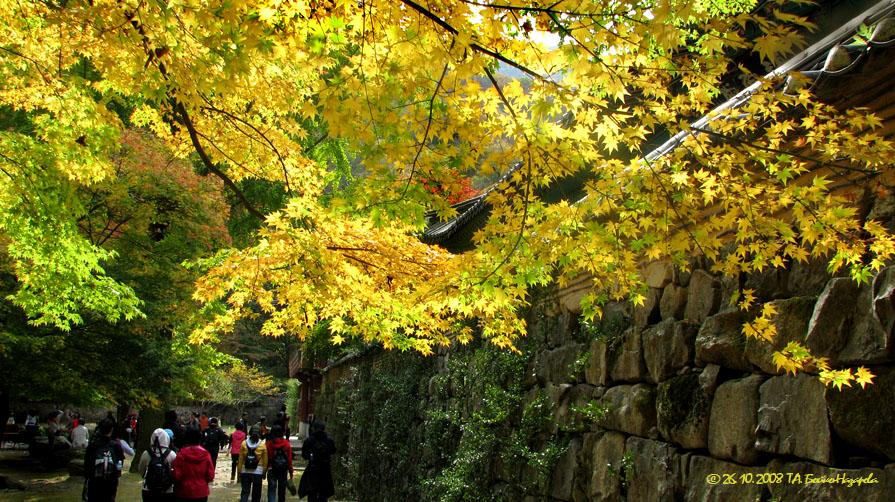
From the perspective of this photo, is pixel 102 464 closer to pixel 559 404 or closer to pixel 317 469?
pixel 317 469

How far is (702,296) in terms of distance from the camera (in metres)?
4.17

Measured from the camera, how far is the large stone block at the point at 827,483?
2.75m

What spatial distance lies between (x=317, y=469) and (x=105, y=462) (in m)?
2.83

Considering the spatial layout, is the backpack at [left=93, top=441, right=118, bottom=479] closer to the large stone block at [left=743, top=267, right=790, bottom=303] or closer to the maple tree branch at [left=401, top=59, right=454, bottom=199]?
the maple tree branch at [left=401, top=59, right=454, bottom=199]

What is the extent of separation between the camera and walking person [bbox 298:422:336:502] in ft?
28.4

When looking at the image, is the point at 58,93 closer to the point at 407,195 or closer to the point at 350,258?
the point at 350,258

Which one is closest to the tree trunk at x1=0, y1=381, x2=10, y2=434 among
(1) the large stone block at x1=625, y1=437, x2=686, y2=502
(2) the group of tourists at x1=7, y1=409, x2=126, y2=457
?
(2) the group of tourists at x1=7, y1=409, x2=126, y2=457

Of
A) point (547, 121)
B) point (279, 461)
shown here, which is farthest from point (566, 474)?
point (279, 461)

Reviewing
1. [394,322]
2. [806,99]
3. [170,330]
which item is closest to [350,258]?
[394,322]

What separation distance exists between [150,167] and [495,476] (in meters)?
9.07

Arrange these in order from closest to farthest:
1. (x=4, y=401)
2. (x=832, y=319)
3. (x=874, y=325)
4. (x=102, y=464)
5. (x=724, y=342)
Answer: (x=874, y=325)
(x=832, y=319)
(x=724, y=342)
(x=102, y=464)
(x=4, y=401)

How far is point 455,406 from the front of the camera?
859 cm

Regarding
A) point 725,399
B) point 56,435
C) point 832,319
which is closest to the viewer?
point 832,319

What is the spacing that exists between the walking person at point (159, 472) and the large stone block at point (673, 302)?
5.14m
